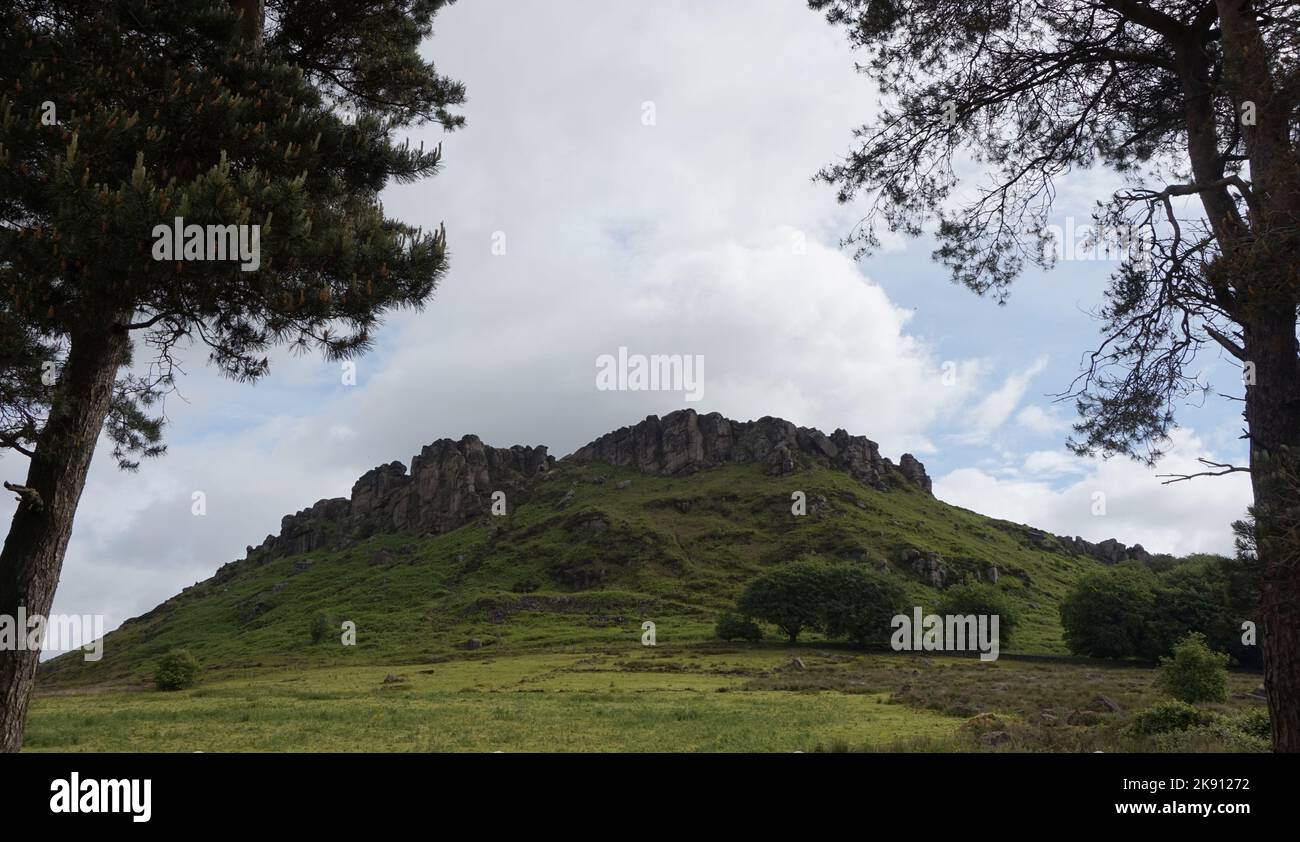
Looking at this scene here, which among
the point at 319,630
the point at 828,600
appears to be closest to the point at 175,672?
the point at 319,630

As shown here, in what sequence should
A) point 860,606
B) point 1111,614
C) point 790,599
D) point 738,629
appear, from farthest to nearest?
point 790,599 < point 738,629 < point 860,606 < point 1111,614

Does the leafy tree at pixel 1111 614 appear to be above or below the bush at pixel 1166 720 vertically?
below

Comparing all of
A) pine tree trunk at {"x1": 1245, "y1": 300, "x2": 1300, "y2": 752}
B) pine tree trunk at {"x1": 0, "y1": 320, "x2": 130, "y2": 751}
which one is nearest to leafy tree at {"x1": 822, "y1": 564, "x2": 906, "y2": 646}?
pine tree trunk at {"x1": 1245, "y1": 300, "x2": 1300, "y2": 752}

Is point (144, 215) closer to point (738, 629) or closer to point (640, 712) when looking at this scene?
point (640, 712)

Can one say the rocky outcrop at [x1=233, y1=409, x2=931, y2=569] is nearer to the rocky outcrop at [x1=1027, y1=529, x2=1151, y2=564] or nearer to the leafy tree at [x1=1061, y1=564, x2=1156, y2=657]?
the rocky outcrop at [x1=1027, y1=529, x2=1151, y2=564]

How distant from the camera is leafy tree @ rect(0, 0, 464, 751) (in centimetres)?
870

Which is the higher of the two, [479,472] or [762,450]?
[762,450]

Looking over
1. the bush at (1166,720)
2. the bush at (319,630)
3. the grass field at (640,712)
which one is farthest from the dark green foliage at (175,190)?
the bush at (319,630)

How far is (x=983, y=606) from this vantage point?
3081 inches

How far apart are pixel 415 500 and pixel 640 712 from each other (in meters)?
165

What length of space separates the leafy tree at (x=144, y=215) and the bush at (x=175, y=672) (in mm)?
46029

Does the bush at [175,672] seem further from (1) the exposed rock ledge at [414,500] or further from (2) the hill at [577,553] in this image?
(1) the exposed rock ledge at [414,500]

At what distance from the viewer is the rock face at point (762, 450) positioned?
179625 mm

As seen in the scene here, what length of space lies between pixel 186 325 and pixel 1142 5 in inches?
625
